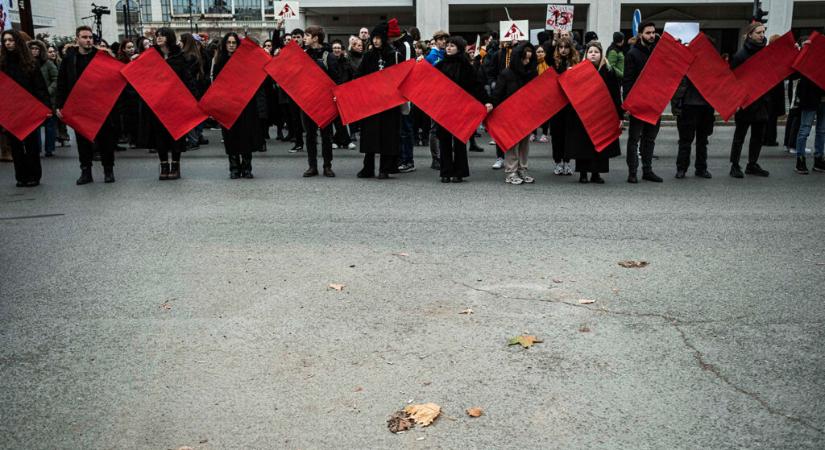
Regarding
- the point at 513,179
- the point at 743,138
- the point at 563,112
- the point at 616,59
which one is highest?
the point at 616,59

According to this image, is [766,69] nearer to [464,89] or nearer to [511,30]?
[464,89]

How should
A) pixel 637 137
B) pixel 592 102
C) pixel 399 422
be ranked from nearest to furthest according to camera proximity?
pixel 399 422 → pixel 592 102 → pixel 637 137

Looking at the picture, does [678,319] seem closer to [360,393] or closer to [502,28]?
[360,393]

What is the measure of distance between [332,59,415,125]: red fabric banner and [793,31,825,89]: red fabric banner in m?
5.42

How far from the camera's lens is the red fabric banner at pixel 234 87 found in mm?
11062

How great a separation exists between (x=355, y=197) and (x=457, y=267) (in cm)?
351

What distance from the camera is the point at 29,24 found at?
56.9ft

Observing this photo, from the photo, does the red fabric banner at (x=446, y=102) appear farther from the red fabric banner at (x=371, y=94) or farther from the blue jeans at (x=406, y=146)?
the blue jeans at (x=406, y=146)

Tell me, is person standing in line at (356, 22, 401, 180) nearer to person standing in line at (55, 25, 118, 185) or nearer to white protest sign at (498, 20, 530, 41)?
person standing in line at (55, 25, 118, 185)

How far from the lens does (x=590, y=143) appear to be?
10.7 metres

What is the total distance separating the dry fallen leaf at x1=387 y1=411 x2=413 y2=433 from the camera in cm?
376

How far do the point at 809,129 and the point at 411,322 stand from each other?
8.65 metres

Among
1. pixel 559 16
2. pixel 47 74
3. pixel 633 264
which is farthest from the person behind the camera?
pixel 559 16

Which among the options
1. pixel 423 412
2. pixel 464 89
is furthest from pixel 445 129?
pixel 423 412
